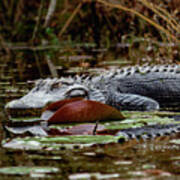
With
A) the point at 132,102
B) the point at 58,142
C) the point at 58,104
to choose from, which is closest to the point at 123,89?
the point at 132,102

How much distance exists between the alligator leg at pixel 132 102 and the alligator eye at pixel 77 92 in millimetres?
333

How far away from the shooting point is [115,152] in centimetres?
236

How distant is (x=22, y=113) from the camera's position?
3.62 m

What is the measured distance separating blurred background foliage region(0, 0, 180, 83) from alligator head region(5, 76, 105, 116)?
82 cm

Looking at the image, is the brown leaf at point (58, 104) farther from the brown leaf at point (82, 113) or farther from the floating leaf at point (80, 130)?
the floating leaf at point (80, 130)

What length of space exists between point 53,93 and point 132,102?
26.1 inches

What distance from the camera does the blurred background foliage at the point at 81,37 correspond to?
6.11 meters

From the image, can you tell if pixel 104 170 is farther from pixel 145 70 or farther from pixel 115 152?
pixel 145 70

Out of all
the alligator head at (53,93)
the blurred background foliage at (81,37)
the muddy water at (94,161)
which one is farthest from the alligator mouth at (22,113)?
the blurred background foliage at (81,37)

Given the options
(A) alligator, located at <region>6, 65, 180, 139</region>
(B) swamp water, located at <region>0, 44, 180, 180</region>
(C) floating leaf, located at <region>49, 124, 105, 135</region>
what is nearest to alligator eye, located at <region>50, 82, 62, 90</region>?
(A) alligator, located at <region>6, 65, 180, 139</region>

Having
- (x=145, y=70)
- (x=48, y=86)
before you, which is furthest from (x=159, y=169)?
(x=145, y=70)

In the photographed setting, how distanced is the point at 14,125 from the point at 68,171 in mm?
1294

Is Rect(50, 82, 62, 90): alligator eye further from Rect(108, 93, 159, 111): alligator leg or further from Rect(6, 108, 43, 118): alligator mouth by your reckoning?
Rect(108, 93, 159, 111): alligator leg

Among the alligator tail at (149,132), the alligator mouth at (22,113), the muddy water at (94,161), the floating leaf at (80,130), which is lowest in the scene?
the alligator mouth at (22,113)
